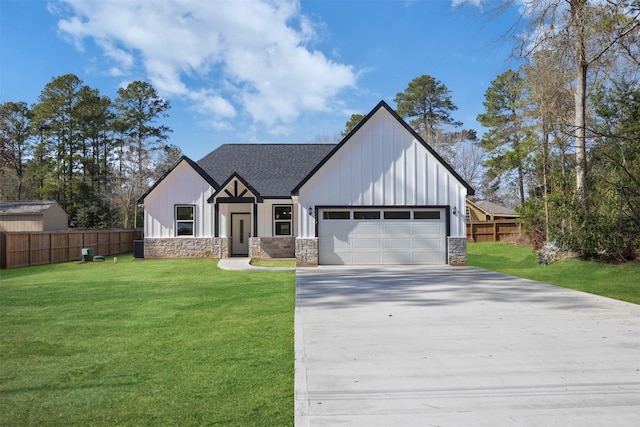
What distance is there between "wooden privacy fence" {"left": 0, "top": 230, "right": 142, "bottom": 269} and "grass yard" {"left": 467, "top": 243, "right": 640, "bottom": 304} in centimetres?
1894

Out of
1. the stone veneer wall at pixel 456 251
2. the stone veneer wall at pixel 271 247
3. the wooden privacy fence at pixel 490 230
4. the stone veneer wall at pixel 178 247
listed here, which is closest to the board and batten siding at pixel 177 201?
the stone veneer wall at pixel 178 247

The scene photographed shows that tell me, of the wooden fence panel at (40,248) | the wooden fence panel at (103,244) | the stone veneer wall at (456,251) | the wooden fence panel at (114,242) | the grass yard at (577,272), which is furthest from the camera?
the wooden fence panel at (114,242)

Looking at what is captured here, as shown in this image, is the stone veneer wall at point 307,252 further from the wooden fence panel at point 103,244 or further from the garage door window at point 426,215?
the wooden fence panel at point 103,244

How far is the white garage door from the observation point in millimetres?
15234

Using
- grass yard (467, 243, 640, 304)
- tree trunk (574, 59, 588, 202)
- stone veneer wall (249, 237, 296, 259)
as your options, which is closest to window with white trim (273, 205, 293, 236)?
stone veneer wall (249, 237, 296, 259)

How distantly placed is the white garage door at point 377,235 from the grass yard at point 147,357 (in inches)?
241

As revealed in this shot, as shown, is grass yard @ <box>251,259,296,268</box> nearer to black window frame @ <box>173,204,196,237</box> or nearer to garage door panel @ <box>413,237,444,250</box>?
black window frame @ <box>173,204,196,237</box>

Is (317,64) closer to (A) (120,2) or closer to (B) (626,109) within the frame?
(A) (120,2)

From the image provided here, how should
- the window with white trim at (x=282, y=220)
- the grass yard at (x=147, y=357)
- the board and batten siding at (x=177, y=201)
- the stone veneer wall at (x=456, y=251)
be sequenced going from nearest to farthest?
the grass yard at (x=147, y=357), the stone veneer wall at (x=456, y=251), the window with white trim at (x=282, y=220), the board and batten siding at (x=177, y=201)

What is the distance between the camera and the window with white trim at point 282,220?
1870 cm

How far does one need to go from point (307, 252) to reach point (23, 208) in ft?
79.4

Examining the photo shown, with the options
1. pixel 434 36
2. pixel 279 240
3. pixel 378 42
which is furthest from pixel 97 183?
pixel 434 36

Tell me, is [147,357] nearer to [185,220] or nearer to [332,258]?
[332,258]

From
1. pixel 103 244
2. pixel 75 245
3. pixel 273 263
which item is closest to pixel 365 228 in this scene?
pixel 273 263
